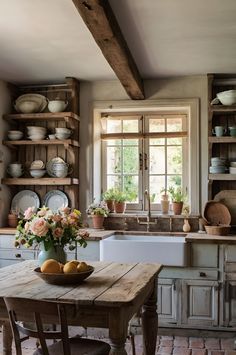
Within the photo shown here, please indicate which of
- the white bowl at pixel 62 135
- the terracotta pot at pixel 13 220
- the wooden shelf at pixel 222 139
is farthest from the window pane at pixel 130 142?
the terracotta pot at pixel 13 220

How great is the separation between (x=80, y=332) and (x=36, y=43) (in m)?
2.51

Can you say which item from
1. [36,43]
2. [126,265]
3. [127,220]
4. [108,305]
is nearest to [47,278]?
[108,305]

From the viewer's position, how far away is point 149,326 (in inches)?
110

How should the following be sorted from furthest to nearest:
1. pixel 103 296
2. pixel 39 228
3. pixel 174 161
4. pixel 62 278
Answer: pixel 174 161
pixel 39 228
pixel 62 278
pixel 103 296

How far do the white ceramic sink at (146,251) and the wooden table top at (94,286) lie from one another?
110cm

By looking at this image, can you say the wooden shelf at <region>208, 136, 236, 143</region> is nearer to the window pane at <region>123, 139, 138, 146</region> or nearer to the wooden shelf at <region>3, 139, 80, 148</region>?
the window pane at <region>123, 139, 138, 146</region>

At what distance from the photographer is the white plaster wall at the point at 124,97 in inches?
181

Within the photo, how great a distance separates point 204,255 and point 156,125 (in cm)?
161

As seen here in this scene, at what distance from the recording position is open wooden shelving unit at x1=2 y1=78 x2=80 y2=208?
4754 millimetres

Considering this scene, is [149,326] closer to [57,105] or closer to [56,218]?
[56,218]

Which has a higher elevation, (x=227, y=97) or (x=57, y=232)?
(x=227, y=97)

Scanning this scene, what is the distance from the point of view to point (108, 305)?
202 centimetres

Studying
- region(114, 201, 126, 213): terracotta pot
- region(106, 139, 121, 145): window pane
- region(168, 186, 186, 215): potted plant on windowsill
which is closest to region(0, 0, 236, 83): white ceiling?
region(106, 139, 121, 145): window pane

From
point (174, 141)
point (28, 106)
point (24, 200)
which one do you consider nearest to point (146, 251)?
point (174, 141)
